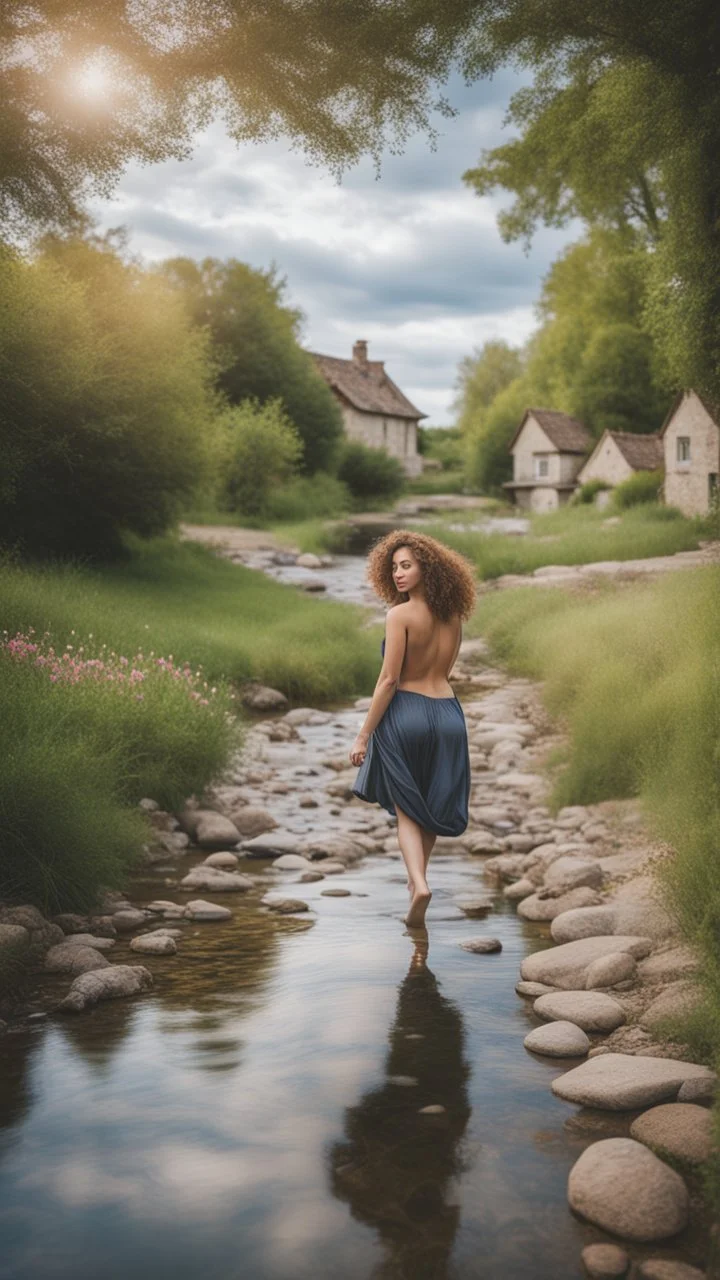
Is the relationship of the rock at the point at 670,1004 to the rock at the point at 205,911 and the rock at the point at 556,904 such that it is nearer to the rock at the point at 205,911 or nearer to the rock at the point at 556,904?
the rock at the point at 556,904

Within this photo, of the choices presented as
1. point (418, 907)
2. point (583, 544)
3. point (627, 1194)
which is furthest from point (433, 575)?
point (583, 544)

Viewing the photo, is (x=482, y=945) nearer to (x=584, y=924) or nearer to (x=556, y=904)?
(x=584, y=924)

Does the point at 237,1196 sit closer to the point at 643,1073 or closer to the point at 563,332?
the point at 643,1073

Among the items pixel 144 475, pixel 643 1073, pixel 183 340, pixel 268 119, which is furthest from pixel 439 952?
pixel 183 340

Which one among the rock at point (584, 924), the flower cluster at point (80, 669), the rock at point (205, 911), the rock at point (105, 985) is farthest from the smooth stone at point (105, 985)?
the flower cluster at point (80, 669)

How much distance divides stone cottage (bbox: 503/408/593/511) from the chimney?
2010cm

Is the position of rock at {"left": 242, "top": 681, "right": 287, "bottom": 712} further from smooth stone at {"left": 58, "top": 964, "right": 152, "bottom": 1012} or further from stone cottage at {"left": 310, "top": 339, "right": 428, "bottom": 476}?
stone cottage at {"left": 310, "top": 339, "right": 428, "bottom": 476}

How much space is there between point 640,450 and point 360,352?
3181cm

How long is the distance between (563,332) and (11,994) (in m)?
48.2

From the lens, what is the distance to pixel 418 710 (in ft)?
20.5

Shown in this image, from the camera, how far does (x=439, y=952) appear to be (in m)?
6.44

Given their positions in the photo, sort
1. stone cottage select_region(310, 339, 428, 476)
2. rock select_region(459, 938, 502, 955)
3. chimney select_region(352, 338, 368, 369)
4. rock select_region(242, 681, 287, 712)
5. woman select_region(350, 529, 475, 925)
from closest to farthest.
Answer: woman select_region(350, 529, 475, 925) → rock select_region(459, 938, 502, 955) → rock select_region(242, 681, 287, 712) → stone cottage select_region(310, 339, 428, 476) → chimney select_region(352, 338, 368, 369)

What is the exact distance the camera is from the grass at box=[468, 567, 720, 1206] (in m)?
5.25

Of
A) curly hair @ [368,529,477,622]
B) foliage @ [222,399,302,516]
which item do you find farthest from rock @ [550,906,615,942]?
foliage @ [222,399,302,516]
